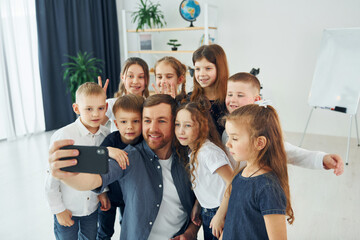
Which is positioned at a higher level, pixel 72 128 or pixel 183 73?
pixel 183 73

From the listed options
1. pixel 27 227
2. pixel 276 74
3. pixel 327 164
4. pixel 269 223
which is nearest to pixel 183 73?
pixel 327 164

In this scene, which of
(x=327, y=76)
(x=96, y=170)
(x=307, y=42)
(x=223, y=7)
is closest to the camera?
(x=96, y=170)

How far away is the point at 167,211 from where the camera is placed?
1.31 metres

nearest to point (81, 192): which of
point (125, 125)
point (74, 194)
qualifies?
point (74, 194)

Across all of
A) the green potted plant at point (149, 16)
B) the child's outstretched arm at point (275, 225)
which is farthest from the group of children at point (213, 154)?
the green potted plant at point (149, 16)

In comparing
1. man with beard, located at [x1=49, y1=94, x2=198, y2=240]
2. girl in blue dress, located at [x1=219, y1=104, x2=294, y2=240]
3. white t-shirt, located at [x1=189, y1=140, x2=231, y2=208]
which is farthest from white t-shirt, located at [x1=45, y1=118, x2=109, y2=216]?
girl in blue dress, located at [x1=219, y1=104, x2=294, y2=240]

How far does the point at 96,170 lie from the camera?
0.90 meters

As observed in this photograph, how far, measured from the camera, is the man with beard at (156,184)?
48.3 inches

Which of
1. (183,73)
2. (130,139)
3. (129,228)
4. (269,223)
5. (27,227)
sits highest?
(183,73)

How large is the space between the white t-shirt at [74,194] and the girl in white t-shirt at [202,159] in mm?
462

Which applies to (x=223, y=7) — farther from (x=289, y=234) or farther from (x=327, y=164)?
(x=327, y=164)

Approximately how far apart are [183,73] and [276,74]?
10.2ft

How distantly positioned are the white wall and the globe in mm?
375

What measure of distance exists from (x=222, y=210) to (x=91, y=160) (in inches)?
23.5
